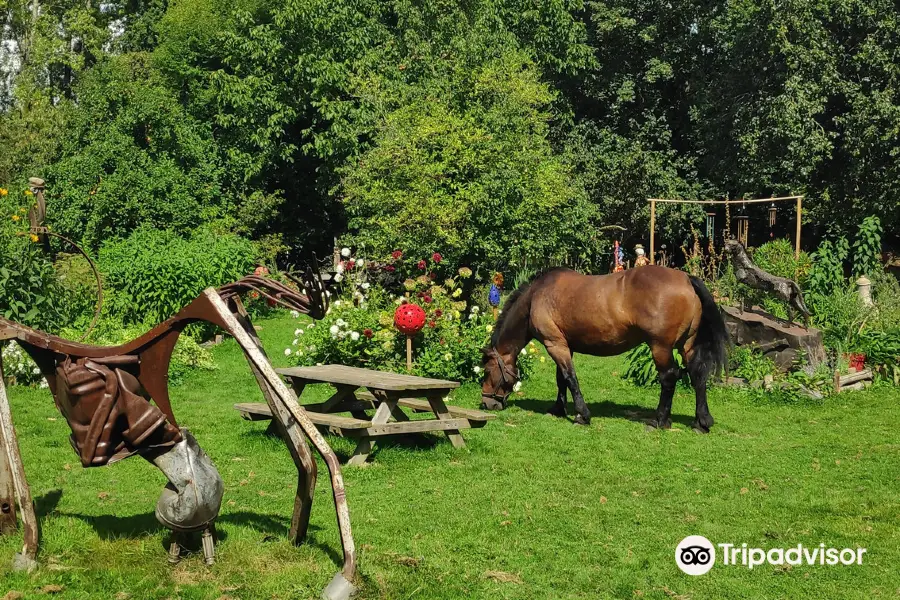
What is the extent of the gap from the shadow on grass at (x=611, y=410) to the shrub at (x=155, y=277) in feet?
20.7

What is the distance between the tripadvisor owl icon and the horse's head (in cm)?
471

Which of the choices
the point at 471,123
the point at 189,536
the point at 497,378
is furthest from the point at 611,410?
the point at 471,123

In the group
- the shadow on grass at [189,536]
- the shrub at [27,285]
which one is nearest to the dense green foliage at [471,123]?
the shrub at [27,285]

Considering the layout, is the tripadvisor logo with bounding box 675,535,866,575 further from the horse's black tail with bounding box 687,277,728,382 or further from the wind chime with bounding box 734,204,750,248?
the wind chime with bounding box 734,204,750,248

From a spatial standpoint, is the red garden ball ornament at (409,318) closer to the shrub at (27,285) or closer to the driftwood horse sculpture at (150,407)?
the shrub at (27,285)

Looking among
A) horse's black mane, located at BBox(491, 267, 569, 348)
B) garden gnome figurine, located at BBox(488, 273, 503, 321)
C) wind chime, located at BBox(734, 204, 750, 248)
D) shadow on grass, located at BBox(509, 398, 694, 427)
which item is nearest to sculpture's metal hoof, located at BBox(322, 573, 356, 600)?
shadow on grass, located at BBox(509, 398, 694, 427)

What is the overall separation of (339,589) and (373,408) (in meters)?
5.23

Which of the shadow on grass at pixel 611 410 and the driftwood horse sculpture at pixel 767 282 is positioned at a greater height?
the driftwood horse sculpture at pixel 767 282

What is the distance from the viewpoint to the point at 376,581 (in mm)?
5363

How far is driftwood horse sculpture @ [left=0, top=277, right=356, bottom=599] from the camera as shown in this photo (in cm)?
515

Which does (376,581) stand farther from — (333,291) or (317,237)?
(317,237)

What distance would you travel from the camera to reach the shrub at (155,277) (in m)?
14.8

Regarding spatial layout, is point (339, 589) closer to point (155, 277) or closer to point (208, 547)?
point (208, 547)

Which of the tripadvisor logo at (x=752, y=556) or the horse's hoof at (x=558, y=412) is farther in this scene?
the horse's hoof at (x=558, y=412)
